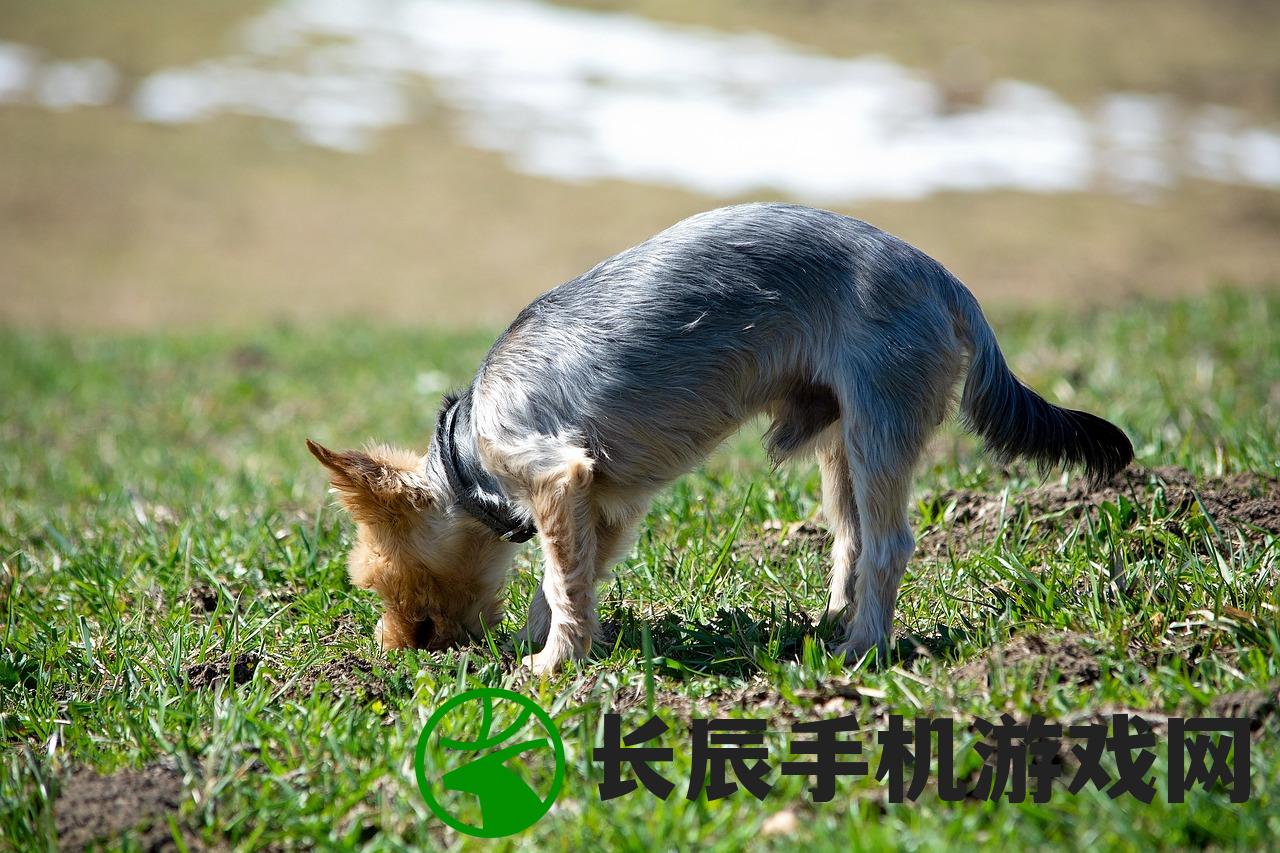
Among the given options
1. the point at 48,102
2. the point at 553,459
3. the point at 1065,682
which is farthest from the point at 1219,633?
the point at 48,102

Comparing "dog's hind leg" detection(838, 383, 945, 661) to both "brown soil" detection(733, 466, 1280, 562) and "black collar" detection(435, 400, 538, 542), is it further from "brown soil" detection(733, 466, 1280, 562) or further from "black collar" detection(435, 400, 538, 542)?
"black collar" detection(435, 400, 538, 542)

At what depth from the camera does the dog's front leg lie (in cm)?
376

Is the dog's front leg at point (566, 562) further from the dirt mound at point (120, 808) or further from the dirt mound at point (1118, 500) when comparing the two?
the dirt mound at point (1118, 500)

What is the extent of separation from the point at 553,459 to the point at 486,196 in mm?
18645

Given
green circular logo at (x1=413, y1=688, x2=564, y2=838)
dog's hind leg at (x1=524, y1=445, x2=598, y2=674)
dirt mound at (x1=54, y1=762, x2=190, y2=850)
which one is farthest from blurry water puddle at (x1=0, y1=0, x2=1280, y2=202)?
dirt mound at (x1=54, y1=762, x2=190, y2=850)

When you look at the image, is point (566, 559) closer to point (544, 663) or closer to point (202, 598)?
point (544, 663)

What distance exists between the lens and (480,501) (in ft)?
13.4

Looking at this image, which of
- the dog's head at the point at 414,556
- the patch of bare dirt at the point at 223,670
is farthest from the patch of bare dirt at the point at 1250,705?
the patch of bare dirt at the point at 223,670

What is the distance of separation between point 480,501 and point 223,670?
1.04 meters

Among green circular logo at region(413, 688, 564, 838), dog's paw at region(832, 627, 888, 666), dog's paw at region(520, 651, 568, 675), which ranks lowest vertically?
dog's paw at region(520, 651, 568, 675)

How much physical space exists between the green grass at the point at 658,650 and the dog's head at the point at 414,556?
166 mm

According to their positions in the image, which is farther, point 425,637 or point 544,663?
point 425,637

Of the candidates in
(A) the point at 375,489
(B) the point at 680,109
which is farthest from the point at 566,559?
(B) the point at 680,109

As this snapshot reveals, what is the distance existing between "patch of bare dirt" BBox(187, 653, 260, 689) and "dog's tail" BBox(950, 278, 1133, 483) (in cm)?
267
